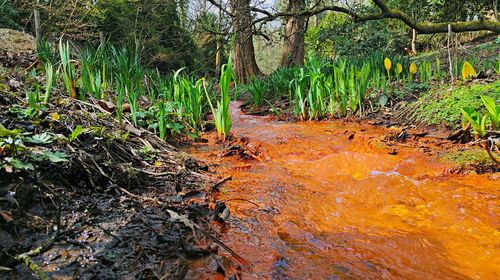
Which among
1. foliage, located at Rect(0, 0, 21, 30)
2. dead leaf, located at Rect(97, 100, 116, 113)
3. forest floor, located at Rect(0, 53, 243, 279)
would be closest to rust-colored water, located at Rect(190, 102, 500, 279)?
forest floor, located at Rect(0, 53, 243, 279)

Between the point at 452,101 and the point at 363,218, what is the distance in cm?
230

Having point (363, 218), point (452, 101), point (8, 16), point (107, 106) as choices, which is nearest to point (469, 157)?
point (363, 218)

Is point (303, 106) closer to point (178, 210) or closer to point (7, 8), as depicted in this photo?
point (178, 210)

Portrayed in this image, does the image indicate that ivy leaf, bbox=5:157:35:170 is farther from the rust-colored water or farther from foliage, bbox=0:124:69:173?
the rust-colored water

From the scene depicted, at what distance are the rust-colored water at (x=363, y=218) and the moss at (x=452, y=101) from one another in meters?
0.95

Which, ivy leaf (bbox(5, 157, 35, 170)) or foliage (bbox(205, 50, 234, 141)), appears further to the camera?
foliage (bbox(205, 50, 234, 141))

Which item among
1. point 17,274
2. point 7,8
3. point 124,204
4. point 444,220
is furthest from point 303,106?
point 7,8

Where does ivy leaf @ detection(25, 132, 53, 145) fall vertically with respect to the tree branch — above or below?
below

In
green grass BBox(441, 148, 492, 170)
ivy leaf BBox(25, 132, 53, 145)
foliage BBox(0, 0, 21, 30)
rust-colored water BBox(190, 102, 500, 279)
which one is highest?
foliage BBox(0, 0, 21, 30)

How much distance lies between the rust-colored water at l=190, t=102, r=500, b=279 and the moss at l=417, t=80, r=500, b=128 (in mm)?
954

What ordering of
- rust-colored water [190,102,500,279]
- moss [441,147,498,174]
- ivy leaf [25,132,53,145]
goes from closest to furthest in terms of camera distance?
rust-colored water [190,102,500,279]
ivy leaf [25,132,53,145]
moss [441,147,498,174]

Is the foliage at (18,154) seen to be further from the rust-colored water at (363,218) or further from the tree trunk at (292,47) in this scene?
the tree trunk at (292,47)

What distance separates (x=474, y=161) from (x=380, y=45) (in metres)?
12.1

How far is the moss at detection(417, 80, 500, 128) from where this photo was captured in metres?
2.71
